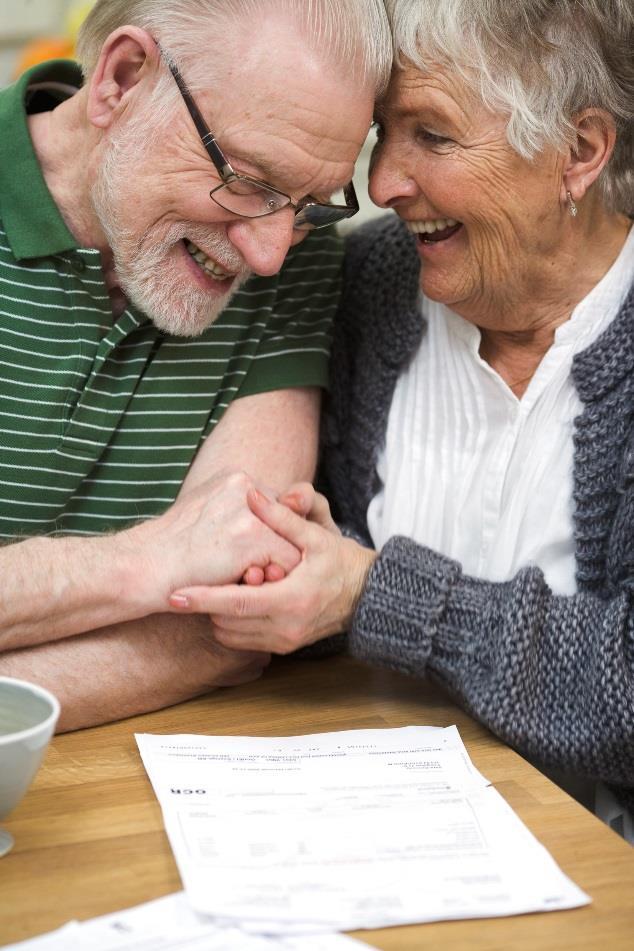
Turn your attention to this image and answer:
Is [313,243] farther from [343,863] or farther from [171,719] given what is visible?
[343,863]

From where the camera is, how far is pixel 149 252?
141cm

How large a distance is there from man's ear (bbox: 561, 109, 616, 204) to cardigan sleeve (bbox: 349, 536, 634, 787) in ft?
1.79

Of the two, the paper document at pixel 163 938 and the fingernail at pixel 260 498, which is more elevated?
the fingernail at pixel 260 498

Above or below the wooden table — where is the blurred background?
above

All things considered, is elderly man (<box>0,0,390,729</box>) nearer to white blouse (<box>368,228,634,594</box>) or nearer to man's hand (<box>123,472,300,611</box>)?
man's hand (<box>123,472,300,611</box>)

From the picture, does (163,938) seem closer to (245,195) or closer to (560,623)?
(560,623)

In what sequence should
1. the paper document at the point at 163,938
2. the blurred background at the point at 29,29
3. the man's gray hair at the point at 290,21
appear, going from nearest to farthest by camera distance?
the paper document at the point at 163,938, the man's gray hair at the point at 290,21, the blurred background at the point at 29,29

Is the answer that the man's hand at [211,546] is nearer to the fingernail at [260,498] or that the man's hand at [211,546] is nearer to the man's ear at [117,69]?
the fingernail at [260,498]

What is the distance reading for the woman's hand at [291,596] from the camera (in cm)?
129

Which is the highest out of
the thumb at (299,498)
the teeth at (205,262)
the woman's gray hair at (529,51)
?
the woman's gray hair at (529,51)

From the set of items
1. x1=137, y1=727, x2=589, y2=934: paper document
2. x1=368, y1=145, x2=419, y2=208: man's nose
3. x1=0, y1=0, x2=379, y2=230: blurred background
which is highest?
x1=0, y1=0, x2=379, y2=230: blurred background

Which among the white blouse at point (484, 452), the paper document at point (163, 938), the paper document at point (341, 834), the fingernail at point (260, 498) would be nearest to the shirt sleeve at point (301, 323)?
the white blouse at point (484, 452)

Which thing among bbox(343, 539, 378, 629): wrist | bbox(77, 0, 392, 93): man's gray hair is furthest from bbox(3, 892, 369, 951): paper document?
bbox(77, 0, 392, 93): man's gray hair

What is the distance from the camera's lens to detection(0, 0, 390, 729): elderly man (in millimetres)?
1305
